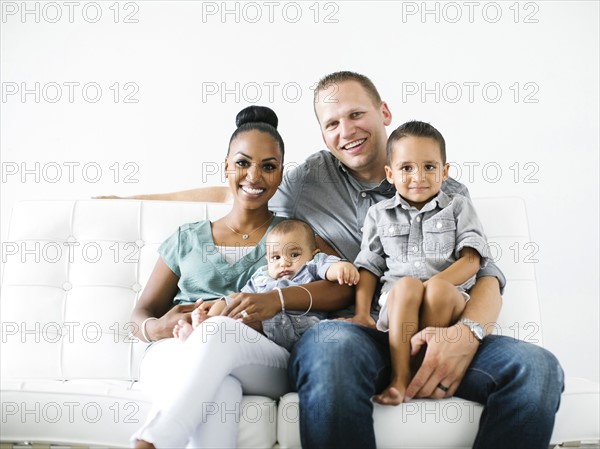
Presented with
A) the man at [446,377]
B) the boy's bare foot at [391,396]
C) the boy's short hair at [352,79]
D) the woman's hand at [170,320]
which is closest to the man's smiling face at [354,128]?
the boy's short hair at [352,79]

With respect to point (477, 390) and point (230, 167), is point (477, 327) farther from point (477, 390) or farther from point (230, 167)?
point (230, 167)

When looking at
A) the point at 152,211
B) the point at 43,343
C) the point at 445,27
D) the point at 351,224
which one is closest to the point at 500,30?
the point at 445,27

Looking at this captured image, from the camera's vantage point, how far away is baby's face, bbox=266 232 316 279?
6.92 feet

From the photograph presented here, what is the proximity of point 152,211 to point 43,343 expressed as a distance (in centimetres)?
51

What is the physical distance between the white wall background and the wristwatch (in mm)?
1439

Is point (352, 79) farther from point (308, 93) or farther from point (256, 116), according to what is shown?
point (308, 93)

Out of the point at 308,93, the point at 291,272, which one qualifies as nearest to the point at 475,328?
the point at 291,272

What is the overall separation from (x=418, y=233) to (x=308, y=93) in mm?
1382

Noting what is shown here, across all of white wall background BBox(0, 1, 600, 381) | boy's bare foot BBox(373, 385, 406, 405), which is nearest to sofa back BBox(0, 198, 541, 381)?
boy's bare foot BBox(373, 385, 406, 405)

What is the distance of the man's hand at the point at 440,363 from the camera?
1.77 metres

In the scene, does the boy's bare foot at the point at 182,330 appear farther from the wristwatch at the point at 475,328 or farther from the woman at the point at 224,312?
the wristwatch at the point at 475,328

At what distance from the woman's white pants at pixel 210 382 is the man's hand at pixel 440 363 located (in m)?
0.33

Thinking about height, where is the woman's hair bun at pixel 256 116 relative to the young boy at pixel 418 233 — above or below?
above

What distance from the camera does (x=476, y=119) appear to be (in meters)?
3.26
